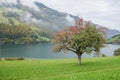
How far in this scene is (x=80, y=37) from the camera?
59625 mm

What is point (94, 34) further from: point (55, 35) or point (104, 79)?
point (104, 79)

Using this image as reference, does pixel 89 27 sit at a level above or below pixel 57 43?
above

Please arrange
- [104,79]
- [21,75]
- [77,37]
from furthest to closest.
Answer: [77,37], [21,75], [104,79]

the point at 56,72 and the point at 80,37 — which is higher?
the point at 80,37

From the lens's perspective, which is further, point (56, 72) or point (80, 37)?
point (80, 37)

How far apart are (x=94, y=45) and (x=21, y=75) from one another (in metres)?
22.5

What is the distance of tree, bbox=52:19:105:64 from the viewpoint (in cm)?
6019

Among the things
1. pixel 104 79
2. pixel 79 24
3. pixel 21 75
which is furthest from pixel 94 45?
pixel 104 79

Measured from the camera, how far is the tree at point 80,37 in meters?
60.2

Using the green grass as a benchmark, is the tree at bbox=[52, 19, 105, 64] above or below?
above

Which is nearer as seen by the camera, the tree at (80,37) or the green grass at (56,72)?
the green grass at (56,72)

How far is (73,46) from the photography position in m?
61.8

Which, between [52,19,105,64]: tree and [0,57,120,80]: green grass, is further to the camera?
[52,19,105,64]: tree

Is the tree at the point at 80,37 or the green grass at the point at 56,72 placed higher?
the tree at the point at 80,37
